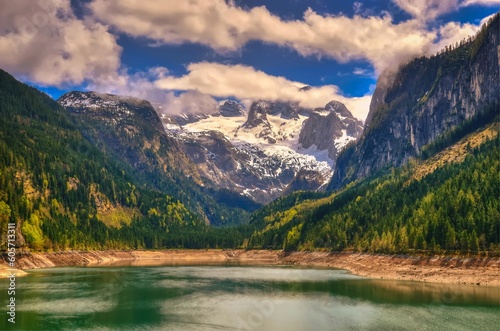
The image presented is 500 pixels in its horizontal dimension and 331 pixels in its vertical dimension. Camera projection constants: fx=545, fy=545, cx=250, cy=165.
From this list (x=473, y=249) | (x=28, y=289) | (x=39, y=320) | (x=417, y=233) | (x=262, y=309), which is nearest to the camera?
(x=39, y=320)

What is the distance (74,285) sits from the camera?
14212cm

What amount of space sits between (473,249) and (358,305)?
6019 cm

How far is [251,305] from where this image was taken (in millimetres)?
110625

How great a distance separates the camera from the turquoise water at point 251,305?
8875cm

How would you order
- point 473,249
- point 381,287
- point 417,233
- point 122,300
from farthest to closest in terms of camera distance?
point 417,233 → point 473,249 → point 381,287 → point 122,300

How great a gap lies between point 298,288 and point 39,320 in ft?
230

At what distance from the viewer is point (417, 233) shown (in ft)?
597

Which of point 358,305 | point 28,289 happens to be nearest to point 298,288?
point 358,305

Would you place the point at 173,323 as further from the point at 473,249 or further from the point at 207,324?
the point at 473,249

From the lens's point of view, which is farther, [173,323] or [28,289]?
[28,289]

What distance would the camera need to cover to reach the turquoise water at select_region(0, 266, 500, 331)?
8875 centimetres

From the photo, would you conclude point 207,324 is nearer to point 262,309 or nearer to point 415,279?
point 262,309

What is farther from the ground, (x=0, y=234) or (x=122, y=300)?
(x=0, y=234)

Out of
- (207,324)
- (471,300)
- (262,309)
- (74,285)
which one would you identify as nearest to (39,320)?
(207,324)
